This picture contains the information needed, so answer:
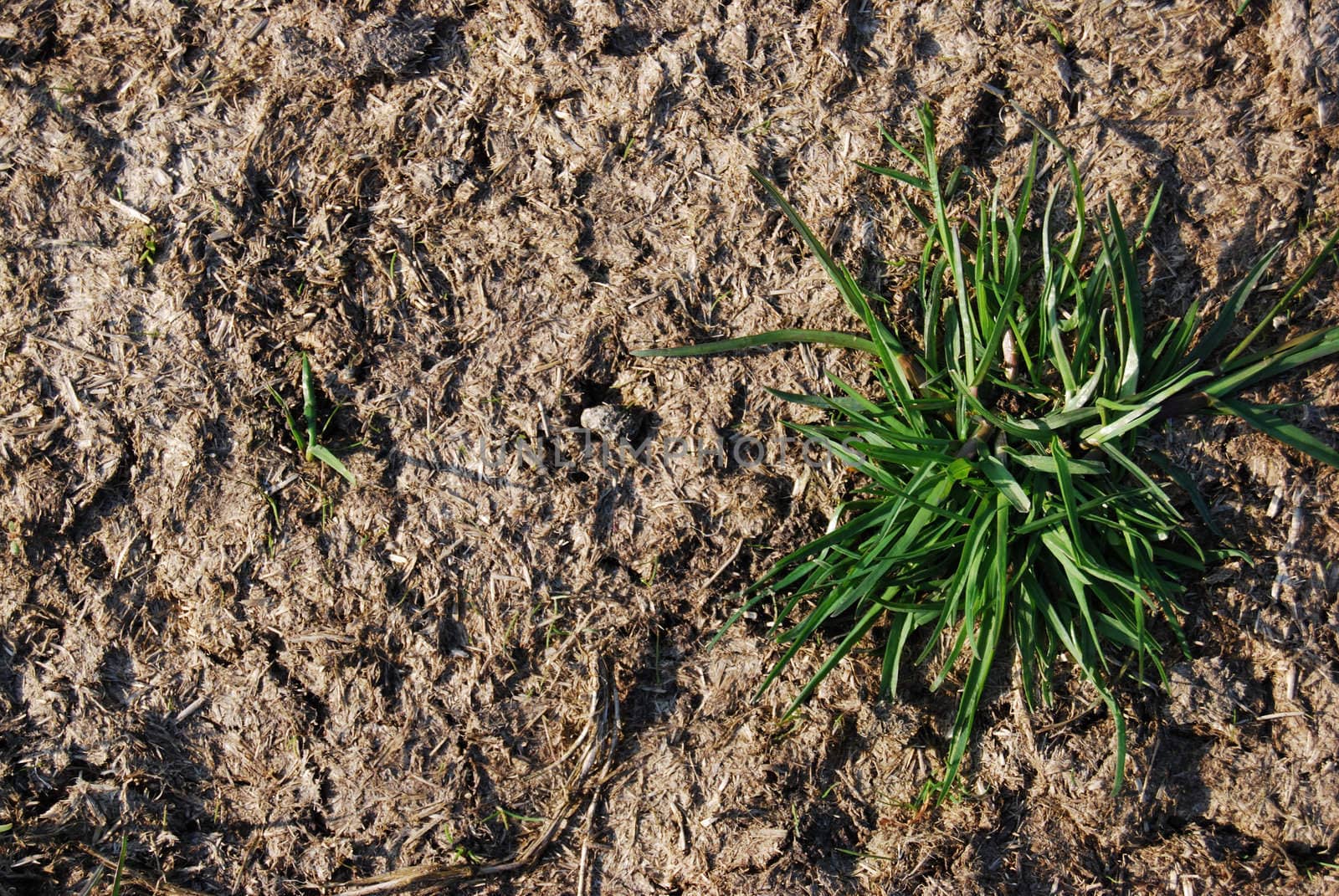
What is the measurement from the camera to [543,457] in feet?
8.04

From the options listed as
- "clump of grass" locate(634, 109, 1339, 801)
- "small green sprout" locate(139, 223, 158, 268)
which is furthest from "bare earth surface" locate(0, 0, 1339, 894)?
"clump of grass" locate(634, 109, 1339, 801)

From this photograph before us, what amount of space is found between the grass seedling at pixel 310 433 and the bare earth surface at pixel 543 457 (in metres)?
0.04

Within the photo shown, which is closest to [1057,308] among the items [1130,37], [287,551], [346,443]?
[1130,37]

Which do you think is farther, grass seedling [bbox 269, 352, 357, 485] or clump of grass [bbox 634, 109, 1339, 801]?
grass seedling [bbox 269, 352, 357, 485]

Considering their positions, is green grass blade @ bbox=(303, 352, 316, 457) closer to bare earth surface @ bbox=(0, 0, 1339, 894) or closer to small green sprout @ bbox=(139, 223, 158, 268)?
bare earth surface @ bbox=(0, 0, 1339, 894)

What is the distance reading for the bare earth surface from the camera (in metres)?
2.39

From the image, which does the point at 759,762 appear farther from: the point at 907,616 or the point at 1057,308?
the point at 1057,308

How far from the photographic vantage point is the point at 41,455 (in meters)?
2.47

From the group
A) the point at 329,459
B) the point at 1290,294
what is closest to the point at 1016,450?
the point at 1290,294

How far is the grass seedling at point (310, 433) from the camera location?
2.44 metres

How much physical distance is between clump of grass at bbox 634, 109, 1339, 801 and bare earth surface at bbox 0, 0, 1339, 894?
115 millimetres

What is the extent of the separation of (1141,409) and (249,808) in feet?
8.10

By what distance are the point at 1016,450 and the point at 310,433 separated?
1833 mm

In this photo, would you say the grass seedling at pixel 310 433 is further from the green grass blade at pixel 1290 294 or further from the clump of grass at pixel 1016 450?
the green grass blade at pixel 1290 294
